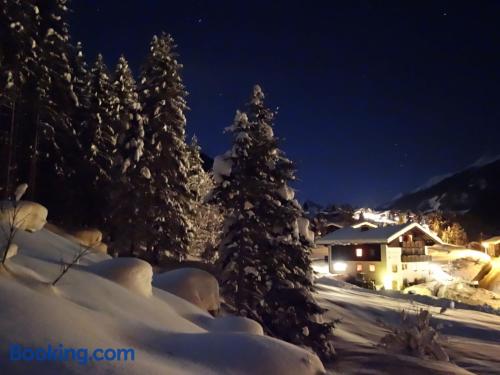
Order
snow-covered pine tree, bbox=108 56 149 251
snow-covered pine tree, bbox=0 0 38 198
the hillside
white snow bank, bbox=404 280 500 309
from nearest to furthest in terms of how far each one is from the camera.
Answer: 1. snow-covered pine tree, bbox=0 0 38 198
2. snow-covered pine tree, bbox=108 56 149 251
3. white snow bank, bbox=404 280 500 309
4. the hillside

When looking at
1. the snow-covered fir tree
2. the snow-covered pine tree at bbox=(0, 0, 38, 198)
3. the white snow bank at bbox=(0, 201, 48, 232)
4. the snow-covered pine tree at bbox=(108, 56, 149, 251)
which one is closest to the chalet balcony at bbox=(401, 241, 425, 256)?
the snow-covered pine tree at bbox=(108, 56, 149, 251)

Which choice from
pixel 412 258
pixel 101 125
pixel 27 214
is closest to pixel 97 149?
pixel 101 125

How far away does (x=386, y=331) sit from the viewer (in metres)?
23.5

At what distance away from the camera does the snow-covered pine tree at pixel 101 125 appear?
28.0 meters

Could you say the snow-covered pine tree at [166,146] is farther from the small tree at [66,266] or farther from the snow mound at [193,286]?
the small tree at [66,266]

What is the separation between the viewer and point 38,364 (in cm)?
436

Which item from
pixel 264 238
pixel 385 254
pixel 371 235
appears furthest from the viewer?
pixel 371 235

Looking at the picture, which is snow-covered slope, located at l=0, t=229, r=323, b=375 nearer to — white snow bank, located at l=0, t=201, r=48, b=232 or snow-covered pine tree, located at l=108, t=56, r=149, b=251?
white snow bank, located at l=0, t=201, r=48, b=232

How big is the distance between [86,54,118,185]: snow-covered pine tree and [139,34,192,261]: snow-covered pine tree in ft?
11.1

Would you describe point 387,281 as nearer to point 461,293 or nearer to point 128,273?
point 461,293

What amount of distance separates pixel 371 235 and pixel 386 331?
102 ft

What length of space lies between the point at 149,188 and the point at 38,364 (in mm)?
21268

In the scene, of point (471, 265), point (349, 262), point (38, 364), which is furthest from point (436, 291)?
point (38, 364)

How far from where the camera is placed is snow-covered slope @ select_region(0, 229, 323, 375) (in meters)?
4.72
